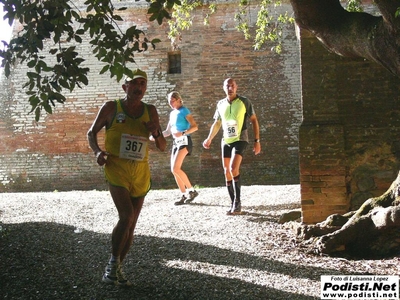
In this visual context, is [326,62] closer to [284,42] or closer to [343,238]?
[343,238]

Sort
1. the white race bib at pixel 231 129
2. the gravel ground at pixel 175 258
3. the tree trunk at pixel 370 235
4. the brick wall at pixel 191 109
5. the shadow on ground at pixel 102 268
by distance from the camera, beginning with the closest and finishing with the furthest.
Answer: the shadow on ground at pixel 102 268 → the gravel ground at pixel 175 258 → the tree trunk at pixel 370 235 → the white race bib at pixel 231 129 → the brick wall at pixel 191 109

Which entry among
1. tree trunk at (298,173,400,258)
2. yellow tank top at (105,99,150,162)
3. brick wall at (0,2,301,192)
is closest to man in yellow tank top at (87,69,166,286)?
yellow tank top at (105,99,150,162)

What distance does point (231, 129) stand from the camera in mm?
8047

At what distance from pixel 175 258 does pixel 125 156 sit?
1.65 m

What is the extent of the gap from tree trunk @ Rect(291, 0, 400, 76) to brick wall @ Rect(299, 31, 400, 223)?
1.37 metres

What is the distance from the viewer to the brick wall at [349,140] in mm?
6953

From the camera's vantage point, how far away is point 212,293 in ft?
13.9

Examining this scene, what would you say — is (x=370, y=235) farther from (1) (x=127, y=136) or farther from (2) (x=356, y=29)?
(1) (x=127, y=136)

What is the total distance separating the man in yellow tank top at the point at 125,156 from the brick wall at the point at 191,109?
1095 cm

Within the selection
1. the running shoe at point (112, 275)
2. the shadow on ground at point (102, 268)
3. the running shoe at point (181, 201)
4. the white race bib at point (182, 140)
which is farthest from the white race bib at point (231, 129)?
the running shoe at point (112, 275)

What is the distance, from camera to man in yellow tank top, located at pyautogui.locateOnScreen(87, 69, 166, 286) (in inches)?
170

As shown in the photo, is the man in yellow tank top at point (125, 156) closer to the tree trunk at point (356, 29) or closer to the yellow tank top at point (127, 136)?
the yellow tank top at point (127, 136)

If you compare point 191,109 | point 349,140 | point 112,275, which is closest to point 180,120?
point 349,140

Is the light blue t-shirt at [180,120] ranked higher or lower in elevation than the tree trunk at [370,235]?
higher
